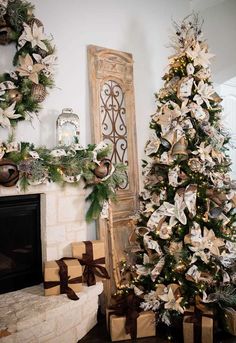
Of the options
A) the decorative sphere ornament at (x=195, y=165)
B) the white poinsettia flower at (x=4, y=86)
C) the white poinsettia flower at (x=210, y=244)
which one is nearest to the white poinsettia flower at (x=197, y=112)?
the decorative sphere ornament at (x=195, y=165)

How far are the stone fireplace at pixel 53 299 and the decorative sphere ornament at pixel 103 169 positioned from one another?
0.65 feet

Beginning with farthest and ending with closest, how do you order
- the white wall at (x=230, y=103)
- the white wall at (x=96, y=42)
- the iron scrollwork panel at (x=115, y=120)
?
the white wall at (x=230, y=103), the iron scrollwork panel at (x=115, y=120), the white wall at (x=96, y=42)

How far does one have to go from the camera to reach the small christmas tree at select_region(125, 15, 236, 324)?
2150 millimetres

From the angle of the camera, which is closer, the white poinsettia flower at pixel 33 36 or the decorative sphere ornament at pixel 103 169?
the white poinsettia flower at pixel 33 36

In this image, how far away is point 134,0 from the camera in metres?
3.05

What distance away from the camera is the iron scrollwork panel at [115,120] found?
2.82 meters

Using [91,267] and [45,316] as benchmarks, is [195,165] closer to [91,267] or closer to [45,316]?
[91,267]

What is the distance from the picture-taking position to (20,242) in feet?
7.66

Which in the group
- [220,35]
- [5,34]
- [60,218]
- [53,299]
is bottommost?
[53,299]

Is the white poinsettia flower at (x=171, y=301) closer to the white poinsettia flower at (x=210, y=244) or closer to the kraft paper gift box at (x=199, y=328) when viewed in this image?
A: the kraft paper gift box at (x=199, y=328)

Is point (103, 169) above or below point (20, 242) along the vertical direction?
above

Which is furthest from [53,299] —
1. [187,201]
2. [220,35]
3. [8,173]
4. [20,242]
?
[220,35]

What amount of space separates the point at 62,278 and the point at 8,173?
0.87 metres

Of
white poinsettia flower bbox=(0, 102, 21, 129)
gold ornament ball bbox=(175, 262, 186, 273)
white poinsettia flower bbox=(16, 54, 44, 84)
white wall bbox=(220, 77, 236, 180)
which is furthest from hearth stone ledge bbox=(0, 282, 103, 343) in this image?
white wall bbox=(220, 77, 236, 180)
